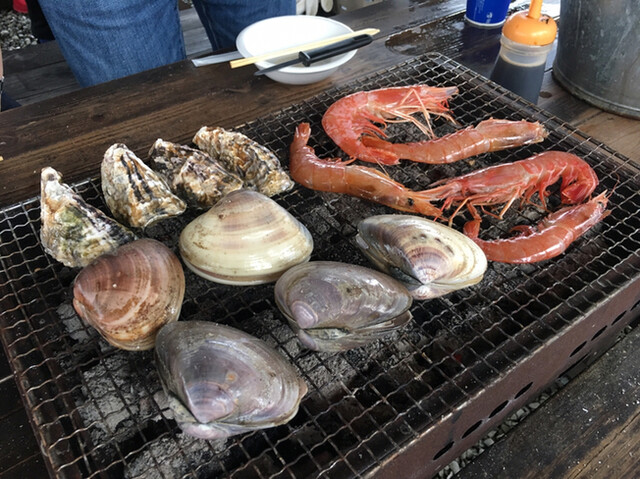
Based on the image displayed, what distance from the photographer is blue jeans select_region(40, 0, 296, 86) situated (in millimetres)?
2199

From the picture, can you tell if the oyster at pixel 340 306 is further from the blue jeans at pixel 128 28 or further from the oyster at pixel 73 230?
the blue jeans at pixel 128 28

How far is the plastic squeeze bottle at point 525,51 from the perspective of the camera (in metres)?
1.94

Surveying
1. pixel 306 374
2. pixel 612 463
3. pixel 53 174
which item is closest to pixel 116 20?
pixel 53 174

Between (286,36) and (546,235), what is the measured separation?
4.66 ft

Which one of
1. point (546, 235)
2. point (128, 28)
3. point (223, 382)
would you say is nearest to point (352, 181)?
point (546, 235)

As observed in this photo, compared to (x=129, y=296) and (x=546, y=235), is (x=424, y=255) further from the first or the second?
(x=129, y=296)

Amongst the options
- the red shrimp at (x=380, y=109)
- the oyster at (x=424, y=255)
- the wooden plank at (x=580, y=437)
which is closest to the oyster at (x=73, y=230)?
the oyster at (x=424, y=255)

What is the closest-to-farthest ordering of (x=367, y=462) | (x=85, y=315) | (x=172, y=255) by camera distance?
(x=367, y=462) → (x=85, y=315) → (x=172, y=255)

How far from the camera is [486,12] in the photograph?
251 centimetres

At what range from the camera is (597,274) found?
1439 millimetres

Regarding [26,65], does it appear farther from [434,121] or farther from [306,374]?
[306,374]

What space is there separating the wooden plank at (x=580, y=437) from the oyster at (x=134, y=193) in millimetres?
1097

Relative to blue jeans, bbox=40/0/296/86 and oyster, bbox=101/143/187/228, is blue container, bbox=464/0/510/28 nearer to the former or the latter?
blue jeans, bbox=40/0/296/86

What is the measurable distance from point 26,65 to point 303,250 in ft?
9.79
